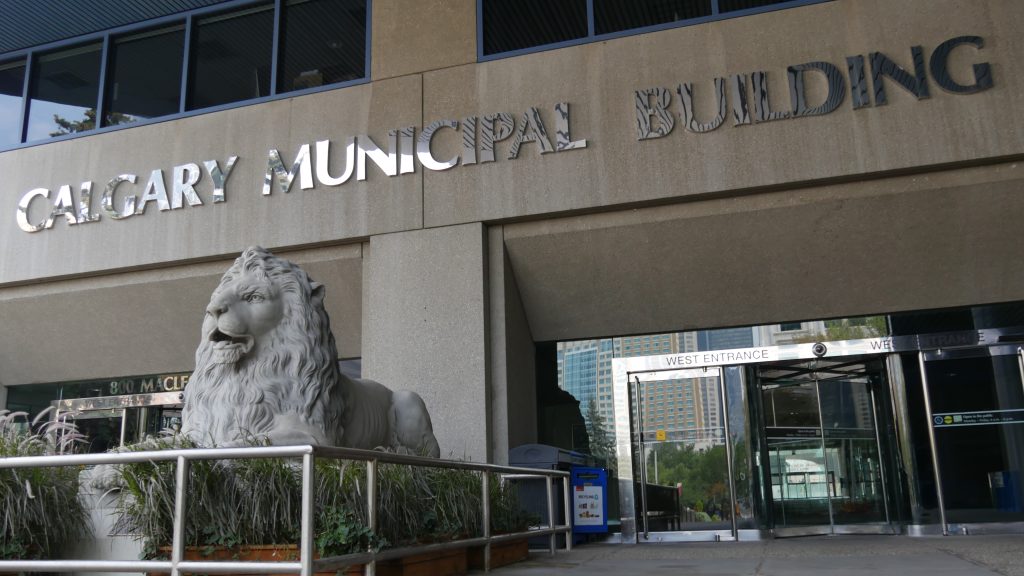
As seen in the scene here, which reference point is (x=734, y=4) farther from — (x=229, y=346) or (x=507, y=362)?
(x=229, y=346)

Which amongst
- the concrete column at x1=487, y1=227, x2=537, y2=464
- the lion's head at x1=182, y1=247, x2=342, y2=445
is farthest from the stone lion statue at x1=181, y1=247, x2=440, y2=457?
the concrete column at x1=487, y1=227, x2=537, y2=464

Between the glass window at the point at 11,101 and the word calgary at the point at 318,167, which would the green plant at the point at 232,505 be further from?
the glass window at the point at 11,101

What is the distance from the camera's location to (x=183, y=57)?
42.5ft

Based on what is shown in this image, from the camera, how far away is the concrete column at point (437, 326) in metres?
10.1

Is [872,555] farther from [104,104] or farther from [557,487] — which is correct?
[104,104]

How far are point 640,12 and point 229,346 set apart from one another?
23.8 feet

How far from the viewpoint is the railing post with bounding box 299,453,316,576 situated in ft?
12.1

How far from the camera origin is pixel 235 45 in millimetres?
13008

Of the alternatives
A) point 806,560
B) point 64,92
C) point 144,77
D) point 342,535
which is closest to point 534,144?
point 806,560

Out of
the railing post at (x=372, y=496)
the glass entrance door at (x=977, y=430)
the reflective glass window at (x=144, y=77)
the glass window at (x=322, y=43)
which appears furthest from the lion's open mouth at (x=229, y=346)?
the glass entrance door at (x=977, y=430)

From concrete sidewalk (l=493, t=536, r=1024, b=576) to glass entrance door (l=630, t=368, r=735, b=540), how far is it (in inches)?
70.1

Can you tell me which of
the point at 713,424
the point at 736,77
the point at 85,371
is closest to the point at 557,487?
the point at 713,424

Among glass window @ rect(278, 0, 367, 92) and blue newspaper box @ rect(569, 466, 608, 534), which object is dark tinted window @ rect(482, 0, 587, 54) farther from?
blue newspaper box @ rect(569, 466, 608, 534)

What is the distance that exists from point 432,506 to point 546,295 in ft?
18.9
